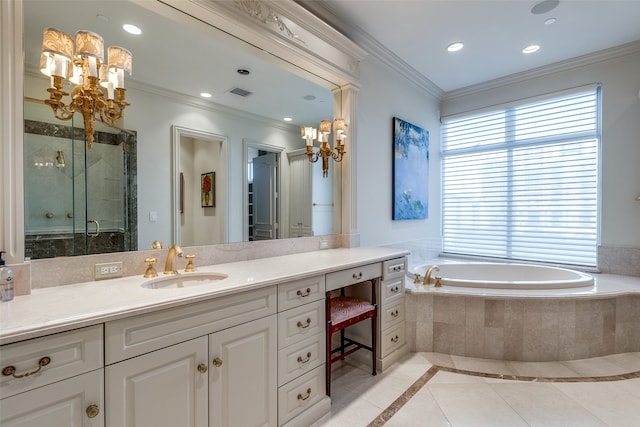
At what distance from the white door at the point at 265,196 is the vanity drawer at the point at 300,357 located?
821mm

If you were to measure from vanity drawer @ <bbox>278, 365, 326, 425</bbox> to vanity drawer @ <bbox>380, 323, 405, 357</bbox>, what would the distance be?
0.67 m

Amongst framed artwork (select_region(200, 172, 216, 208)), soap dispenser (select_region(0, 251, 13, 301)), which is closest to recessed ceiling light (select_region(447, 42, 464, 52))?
framed artwork (select_region(200, 172, 216, 208))

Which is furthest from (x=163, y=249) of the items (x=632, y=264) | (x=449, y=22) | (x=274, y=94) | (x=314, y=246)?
(x=632, y=264)

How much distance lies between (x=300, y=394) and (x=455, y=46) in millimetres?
3300

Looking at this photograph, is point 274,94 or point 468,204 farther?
point 468,204

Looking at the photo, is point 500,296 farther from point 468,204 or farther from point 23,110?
point 23,110

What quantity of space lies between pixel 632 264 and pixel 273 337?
3.69 m

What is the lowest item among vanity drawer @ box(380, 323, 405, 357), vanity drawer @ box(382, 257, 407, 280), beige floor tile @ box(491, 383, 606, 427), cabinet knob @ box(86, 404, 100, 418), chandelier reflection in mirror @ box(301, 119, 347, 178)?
beige floor tile @ box(491, 383, 606, 427)

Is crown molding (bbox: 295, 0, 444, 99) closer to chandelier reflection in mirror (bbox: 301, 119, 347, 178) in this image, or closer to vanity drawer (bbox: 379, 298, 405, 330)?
chandelier reflection in mirror (bbox: 301, 119, 347, 178)

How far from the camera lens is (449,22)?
2574 mm

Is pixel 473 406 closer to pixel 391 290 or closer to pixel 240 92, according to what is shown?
pixel 391 290

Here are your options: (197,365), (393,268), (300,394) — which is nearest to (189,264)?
(197,365)

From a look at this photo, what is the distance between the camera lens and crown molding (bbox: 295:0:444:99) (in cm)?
236

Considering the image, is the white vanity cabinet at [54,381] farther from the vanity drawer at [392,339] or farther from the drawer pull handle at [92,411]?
the vanity drawer at [392,339]
